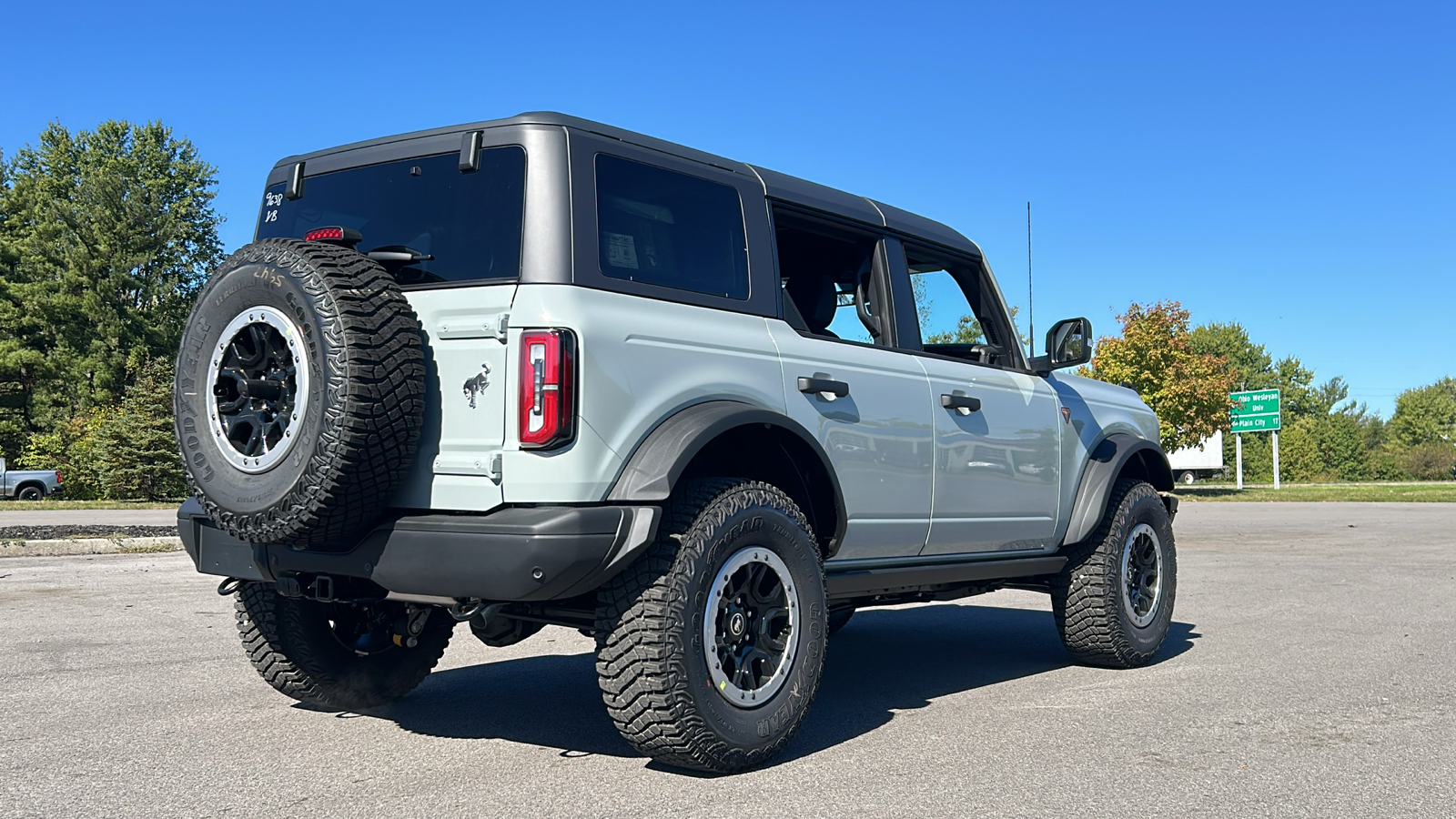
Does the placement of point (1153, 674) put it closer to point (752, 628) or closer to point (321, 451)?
point (752, 628)

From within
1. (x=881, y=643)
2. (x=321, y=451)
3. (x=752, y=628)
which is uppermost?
(x=321, y=451)

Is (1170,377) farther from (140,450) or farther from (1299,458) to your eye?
(1299,458)

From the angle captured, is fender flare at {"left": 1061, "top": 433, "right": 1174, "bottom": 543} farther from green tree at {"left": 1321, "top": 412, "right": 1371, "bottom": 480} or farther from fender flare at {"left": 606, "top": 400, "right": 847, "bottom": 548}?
green tree at {"left": 1321, "top": 412, "right": 1371, "bottom": 480}

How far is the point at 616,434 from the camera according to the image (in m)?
3.90

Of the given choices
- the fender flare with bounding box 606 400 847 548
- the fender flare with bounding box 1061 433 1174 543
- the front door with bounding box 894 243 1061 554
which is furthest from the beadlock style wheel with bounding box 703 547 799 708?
the fender flare with bounding box 1061 433 1174 543

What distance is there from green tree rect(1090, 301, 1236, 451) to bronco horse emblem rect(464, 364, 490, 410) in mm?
42395

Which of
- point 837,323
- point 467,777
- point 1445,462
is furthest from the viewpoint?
point 1445,462

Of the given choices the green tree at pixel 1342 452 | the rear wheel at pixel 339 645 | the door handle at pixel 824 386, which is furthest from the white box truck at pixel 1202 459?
the rear wheel at pixel 339 645

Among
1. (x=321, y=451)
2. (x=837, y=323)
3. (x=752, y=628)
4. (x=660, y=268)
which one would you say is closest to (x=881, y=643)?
(x=837, y=323)

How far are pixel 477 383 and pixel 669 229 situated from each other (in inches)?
39.9

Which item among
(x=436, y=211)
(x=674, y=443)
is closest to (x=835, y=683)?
(x=674, y=443)

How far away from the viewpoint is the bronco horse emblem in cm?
387

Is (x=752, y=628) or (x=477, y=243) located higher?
(x=477, y=243)

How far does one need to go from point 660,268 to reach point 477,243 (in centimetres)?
66
